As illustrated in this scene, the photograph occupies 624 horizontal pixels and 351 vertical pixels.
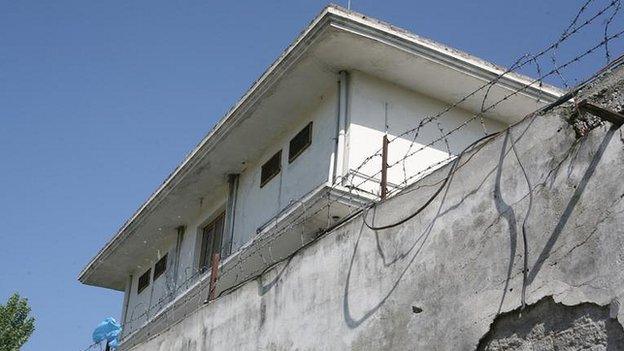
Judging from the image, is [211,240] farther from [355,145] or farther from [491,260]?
[491,260]

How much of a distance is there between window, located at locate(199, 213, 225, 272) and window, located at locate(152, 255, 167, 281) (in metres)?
2.01

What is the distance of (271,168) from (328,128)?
1.99 metres

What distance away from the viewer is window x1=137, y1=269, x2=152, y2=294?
2020cm

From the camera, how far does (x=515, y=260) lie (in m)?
6.12

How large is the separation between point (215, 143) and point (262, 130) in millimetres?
911

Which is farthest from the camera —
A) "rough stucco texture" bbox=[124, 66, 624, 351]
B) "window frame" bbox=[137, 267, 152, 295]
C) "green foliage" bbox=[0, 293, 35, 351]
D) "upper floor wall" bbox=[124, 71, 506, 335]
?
"green foliage" bbox=[0, 293, 35, 351]

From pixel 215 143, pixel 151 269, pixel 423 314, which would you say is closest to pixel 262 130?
pixel 215 143

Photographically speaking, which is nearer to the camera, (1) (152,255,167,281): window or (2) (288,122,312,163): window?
(2) (288,122,312,163): window

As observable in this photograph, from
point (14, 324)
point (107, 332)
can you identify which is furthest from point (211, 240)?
point (14, 324)

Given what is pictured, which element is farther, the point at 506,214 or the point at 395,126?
the point at 395,126

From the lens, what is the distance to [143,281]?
807 inches

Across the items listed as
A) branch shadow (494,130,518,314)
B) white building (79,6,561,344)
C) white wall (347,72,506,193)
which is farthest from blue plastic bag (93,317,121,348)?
branch shadow (494,130,518,314)

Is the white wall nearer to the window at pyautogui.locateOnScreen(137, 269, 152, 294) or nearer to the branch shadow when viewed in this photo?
the branch shadow

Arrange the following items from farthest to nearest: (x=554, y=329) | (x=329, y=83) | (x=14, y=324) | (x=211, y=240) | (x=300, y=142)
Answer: (x=14, y=324) → (x=211, y=240) → (x=300, y=142) → (x=329, y=83) → (x=554, y=329)
